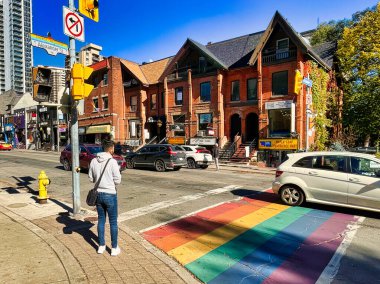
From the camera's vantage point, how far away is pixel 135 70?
34844 mm

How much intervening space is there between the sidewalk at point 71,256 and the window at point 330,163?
5458 millimetres

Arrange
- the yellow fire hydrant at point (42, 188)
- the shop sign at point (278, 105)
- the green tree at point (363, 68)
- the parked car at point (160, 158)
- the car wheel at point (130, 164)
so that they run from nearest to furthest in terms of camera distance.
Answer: the yellow fire hydrant at point (42, 188) < the parked car at point (160, 158) < the car wheel at point (130, 164) < the shop sign at point (278, 105) < the green tree at point (363, 68)

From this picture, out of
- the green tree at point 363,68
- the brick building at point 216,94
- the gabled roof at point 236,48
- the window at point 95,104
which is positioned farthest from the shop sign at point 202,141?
the window at point 95,104

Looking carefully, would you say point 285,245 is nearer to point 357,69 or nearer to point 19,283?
point 19,283

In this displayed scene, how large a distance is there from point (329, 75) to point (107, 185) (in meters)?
28.2

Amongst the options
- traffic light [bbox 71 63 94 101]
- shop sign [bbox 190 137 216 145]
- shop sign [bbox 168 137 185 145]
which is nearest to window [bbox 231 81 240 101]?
shop sign [bbox 190 137 216 145]

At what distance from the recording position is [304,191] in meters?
8.16

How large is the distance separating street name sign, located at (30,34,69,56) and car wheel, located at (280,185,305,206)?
23.7ft

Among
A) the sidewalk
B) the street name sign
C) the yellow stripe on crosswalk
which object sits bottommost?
the yellow stripe on crosswalk

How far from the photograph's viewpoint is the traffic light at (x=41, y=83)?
6.42m

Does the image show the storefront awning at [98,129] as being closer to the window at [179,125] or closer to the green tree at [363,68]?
the window at [179,125]

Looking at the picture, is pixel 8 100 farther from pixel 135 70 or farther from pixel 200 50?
pixel 200 50

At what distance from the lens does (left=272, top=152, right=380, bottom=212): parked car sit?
7.23 m

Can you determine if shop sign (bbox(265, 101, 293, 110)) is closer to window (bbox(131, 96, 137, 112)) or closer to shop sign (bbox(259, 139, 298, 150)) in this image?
shop sign (bbox(259, 139, 298, 150))
